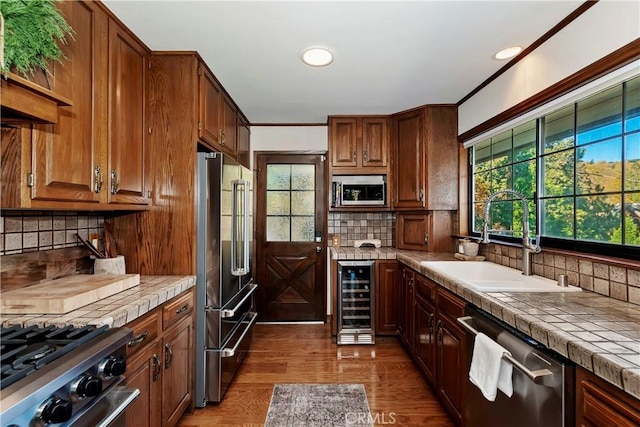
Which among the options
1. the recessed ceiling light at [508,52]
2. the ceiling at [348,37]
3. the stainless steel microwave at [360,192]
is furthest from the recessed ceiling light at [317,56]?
the stainless steel microwave at [360,192]

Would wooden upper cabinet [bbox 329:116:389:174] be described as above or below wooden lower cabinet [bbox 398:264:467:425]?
above

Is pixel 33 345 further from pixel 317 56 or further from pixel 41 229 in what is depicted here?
pixel 317 56

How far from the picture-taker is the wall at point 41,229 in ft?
4.88

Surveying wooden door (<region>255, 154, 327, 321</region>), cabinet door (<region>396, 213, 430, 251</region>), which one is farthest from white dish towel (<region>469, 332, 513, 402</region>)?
wooden door (<region>255, 154, 327, 321</region>)

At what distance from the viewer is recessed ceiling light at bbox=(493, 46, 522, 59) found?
6.64 ft

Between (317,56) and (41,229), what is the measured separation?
6.36 feet

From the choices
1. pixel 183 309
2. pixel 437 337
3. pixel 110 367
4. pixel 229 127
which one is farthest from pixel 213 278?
pixel 437 337

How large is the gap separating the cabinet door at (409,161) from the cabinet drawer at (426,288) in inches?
37.4

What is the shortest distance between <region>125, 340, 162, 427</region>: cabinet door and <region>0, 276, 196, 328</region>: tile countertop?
0.22 metres

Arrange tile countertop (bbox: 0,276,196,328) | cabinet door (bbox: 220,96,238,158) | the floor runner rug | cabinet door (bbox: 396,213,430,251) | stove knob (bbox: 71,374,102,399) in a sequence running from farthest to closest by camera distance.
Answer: cabinet door (bbox: 396,213,430,251), cabinet door (bbox: 220,96,238,158), the floor runner rug, tile countertop (bbox: 0,276,196,328), stove knob (bbox: 71,374,102,399)

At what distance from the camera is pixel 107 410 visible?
1060mm

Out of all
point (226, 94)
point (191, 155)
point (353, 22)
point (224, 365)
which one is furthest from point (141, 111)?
point (224, 365)

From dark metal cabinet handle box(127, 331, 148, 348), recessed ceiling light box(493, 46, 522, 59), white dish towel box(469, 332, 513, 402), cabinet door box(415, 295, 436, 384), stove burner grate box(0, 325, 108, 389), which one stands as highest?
recessed ceiling light box(493, 46, 522, 59)

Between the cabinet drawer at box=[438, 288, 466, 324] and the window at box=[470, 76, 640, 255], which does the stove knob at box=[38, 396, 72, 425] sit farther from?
the window at box=[470, 76, 640, 255]
